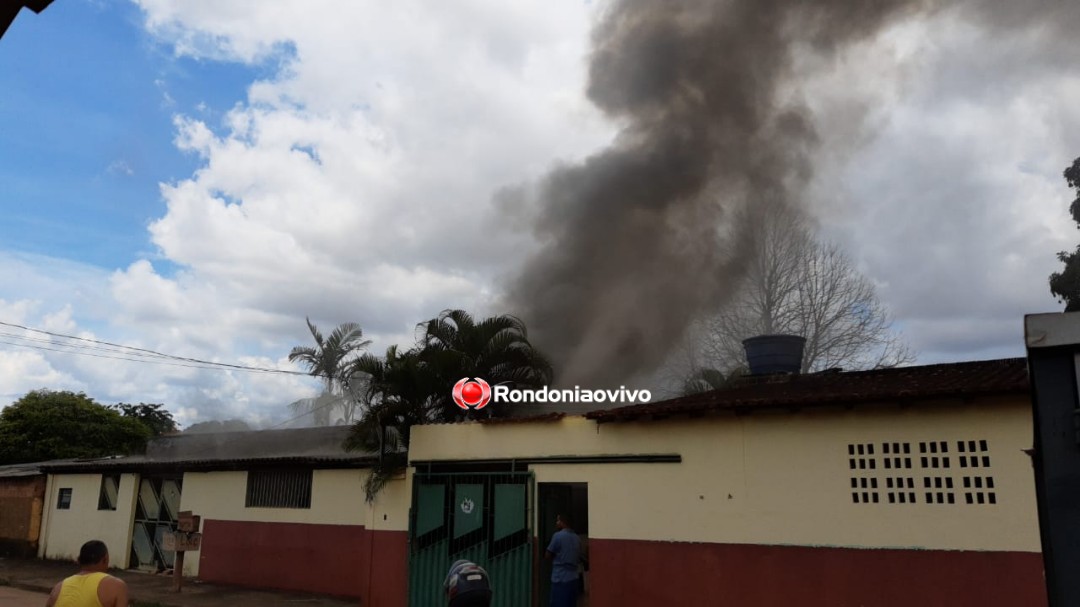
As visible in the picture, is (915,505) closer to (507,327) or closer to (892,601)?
(892,601)

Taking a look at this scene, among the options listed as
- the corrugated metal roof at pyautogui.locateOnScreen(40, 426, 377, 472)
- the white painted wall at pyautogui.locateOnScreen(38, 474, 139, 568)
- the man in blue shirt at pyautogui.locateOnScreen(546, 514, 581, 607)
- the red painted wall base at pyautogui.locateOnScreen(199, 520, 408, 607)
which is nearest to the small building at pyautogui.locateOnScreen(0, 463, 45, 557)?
the white painted wall at pyautogui.locateOnScreen(38, 474, 139, 568)

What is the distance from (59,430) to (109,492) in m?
11.0

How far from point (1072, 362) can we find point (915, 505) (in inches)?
205

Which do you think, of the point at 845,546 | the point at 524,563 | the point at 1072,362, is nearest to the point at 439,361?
the point at 524,563

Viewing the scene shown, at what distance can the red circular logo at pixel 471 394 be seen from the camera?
12.9m

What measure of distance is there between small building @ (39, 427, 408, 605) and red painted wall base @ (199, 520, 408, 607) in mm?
17

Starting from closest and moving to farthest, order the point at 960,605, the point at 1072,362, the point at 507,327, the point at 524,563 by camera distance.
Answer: the point at 1072,362, the point at 960,605, the point at 524,563, the point at 507,327

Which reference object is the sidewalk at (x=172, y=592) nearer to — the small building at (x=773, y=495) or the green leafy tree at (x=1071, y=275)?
the small building at (x=773, y=495)

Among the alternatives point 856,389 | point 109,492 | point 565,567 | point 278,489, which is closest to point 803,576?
point 856,389

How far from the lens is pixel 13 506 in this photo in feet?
69.7

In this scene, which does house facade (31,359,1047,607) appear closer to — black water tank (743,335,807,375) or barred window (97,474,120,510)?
black water tank (743,335,807,375)

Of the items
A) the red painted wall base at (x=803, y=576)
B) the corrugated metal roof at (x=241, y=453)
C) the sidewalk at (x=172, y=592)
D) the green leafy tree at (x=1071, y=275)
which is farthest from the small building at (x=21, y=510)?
the green leafy tree at (x=1071, y=275)

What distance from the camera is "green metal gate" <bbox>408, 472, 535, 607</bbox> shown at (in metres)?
11.0

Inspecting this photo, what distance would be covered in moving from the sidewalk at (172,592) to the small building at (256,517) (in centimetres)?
40
